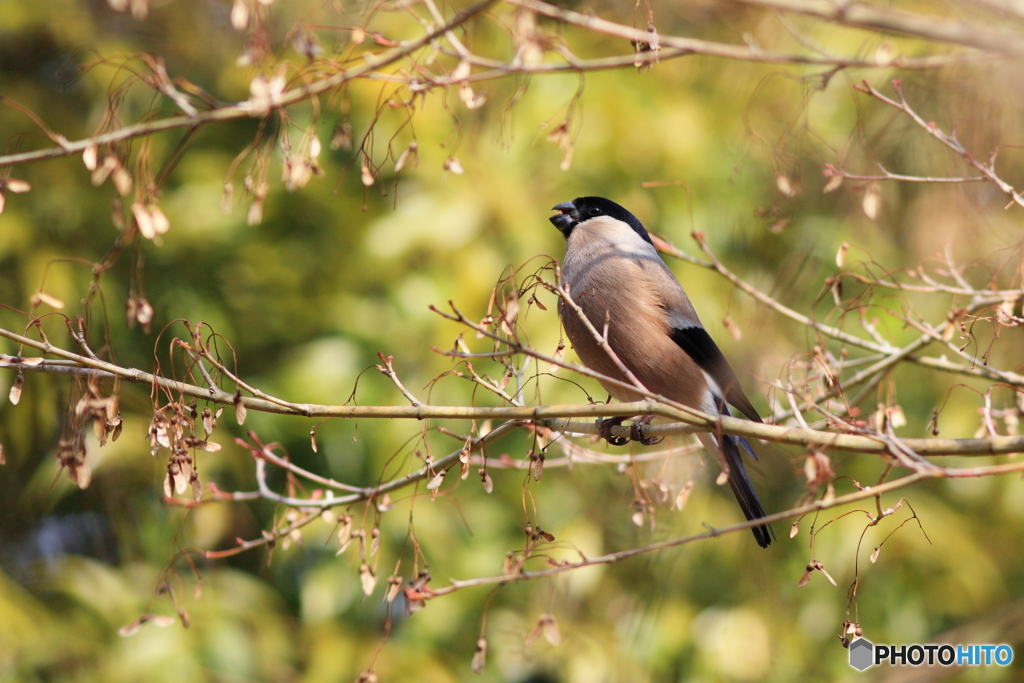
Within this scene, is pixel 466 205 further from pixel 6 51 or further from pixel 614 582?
pixel 6 51

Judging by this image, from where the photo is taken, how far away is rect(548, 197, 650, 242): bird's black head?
354 cm

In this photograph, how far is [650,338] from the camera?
2.98 m

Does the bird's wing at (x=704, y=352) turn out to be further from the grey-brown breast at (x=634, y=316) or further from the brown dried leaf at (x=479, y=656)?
the brown dried leaf at (x=479, y=656)

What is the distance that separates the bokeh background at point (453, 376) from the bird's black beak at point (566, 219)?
566 mm

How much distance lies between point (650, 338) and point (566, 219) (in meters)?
0.83

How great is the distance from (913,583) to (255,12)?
13.1 feet

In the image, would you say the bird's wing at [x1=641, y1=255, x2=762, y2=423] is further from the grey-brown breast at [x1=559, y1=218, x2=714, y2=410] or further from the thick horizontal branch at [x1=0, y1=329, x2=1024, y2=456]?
the thick horizontal branch at [x1=0, y1=329, x2=1024, y2=456]

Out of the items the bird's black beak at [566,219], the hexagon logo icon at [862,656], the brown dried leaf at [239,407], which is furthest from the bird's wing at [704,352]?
the brown dried leaf at [239,407]

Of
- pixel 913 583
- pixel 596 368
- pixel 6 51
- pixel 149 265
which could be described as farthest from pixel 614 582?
pixel 6 51

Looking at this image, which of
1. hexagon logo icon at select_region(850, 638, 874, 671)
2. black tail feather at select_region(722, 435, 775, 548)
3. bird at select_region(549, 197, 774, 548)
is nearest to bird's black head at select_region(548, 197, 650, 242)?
bird at select_region(549, 197, 774, 548)

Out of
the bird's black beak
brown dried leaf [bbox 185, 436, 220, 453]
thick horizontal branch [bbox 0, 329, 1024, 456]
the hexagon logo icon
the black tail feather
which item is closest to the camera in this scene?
thick horizontal branch [bbox 0, 329, 1024, 456]

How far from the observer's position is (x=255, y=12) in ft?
5.19

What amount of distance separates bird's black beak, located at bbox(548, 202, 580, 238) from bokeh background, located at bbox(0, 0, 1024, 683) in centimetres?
57

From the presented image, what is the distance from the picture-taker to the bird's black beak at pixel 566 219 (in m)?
3.57
